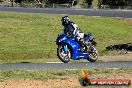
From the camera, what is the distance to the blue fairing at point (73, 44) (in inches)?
664

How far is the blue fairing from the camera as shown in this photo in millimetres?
16859

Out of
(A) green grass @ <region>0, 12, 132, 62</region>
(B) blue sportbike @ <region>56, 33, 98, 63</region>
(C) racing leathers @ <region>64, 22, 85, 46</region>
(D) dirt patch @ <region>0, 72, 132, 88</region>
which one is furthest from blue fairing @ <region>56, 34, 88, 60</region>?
(A) green grass @ <region>0, 12, 132, 62</region>

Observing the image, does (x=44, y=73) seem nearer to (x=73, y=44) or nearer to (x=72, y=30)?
(x=72, y=30)

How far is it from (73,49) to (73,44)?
213 mm

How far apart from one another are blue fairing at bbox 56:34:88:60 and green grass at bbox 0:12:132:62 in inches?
461

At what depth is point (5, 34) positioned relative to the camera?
40031 millimetres

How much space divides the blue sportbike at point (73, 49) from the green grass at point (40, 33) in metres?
11.7

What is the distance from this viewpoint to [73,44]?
17.3 meters

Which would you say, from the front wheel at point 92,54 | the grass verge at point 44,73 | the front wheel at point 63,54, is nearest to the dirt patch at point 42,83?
the grass verge at point 44,73

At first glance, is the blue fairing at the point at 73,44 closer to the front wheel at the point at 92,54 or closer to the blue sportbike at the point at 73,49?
the blue sportbike at the point at 73,49

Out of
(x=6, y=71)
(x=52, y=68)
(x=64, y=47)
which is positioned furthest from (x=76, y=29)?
(x=6, y=71)

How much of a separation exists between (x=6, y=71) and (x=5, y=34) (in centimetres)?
2611

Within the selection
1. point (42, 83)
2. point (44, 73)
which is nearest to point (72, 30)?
point (44, 73)

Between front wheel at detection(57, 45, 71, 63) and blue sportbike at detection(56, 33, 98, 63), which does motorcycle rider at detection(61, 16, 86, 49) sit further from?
front wheel at detection(57, 45, 71, 63)
